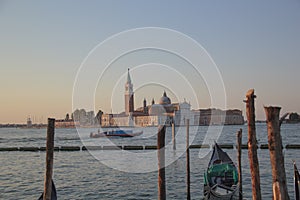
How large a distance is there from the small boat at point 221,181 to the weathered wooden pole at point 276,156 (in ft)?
20.9

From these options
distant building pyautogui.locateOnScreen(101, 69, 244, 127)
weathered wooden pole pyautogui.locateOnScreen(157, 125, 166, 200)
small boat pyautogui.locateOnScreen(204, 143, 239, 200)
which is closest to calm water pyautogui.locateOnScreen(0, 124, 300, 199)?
small boat pyautogui.locateOnScreen(204, 143, 239, 200)

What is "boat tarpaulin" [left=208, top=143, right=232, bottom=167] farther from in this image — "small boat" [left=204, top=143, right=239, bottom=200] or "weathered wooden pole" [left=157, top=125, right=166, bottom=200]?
"weathered wooden pole" [left=157, top=125, right=166, bottom=200]

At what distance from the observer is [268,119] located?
A: 19.1ft

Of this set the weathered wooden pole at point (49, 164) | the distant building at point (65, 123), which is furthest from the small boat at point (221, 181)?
the distant building at point (65, 123)

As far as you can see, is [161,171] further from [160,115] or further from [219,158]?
[160,115]

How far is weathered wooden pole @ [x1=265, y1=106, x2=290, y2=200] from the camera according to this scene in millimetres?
5703

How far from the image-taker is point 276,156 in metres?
5.75

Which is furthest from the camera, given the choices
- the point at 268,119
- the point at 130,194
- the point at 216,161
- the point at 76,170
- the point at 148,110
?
the point at 148,110

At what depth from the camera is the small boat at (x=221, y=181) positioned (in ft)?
39.4

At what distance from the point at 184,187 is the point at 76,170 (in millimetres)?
8675

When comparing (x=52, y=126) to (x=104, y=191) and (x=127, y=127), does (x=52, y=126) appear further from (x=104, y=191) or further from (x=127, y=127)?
(x=127, y=127)

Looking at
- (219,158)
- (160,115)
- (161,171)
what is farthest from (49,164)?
(160,115)

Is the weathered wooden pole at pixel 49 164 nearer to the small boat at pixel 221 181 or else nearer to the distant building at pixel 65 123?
the small boat at pixel 221 181

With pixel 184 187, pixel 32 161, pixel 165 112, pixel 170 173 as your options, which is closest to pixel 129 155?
pixel 32 161
